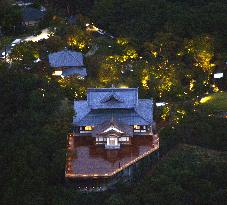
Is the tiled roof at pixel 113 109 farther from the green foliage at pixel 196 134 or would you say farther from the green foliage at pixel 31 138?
the green foliage at pixel 196 134

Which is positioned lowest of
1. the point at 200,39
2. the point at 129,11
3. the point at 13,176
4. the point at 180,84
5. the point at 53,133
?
the point at 13,176

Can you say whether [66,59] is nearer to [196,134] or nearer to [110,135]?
[110,135]

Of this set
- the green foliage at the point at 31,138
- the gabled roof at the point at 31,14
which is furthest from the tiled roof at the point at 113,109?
the gabled roof at the point at 31,14

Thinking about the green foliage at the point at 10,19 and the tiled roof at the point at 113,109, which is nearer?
the tiled roof at the point at 113,109

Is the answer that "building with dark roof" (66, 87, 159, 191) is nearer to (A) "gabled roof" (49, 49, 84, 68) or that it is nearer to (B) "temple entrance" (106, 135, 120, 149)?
(B) "temple entrance" (106, 135, 120, 149)

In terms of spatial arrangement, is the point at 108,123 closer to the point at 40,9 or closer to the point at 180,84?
the point at 180,84

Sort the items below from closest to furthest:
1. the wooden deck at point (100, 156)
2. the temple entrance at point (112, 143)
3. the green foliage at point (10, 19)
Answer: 1. the wooden deck at point (100, 156)
2. the temple entrance at point (112, 143)
3. the green foliage at point (10, 19)

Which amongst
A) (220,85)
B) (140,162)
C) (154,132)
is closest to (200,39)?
(220,85)
